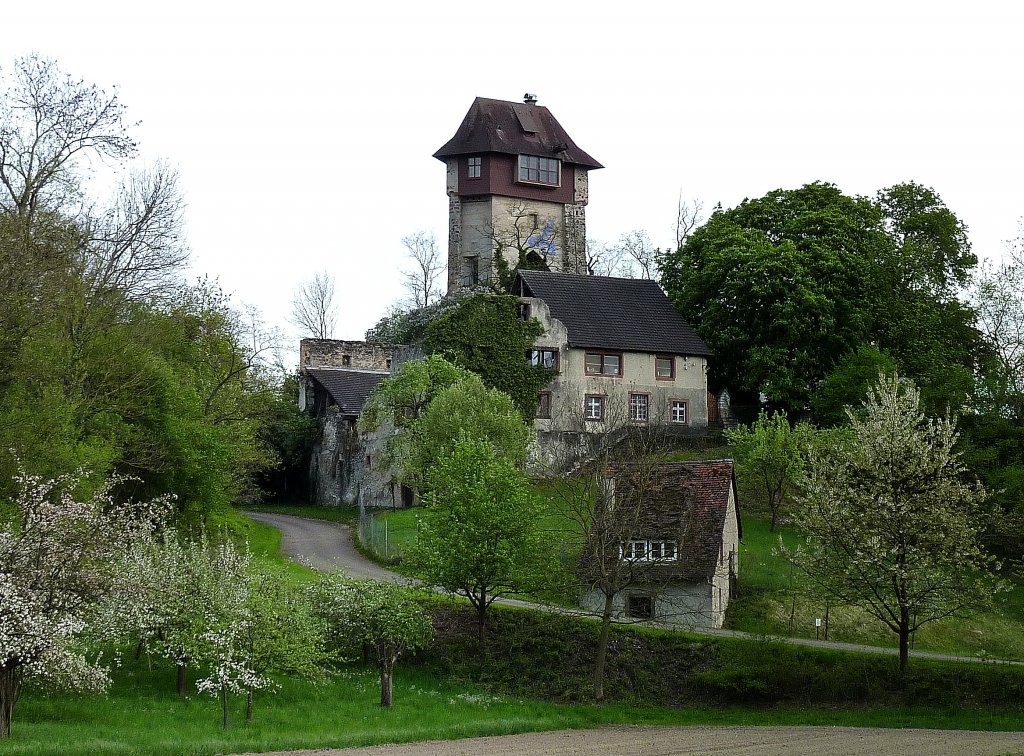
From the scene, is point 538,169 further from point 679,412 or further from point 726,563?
point 726,563

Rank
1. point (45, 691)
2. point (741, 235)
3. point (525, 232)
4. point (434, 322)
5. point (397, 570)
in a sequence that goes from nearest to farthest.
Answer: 1. point (45, 691)
2. point (397, 570)
3. point (434, 322)
4. point (741, 235)
5. point (525, 232)

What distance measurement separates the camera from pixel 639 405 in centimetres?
6488

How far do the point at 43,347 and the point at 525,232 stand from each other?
42.6 meters

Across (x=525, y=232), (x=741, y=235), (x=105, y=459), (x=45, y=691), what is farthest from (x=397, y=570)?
(x=525, y=232)

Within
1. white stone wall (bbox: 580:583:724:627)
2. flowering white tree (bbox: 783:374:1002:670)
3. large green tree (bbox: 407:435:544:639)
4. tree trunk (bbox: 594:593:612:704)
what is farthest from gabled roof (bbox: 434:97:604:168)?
tree trunk (bbox: 594:593:612:704)

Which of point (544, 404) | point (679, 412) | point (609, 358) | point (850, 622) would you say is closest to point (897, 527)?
point (850, 622)

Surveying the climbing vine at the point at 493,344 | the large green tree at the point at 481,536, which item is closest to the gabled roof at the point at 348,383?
the climbing vine at the point at 493,344

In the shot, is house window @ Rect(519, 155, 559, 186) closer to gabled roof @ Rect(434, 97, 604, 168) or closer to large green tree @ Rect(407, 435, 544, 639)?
gabled roof @ Rect(434, 97, 604, 168)

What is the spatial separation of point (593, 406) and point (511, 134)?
70.1 ft

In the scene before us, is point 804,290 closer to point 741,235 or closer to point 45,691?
point 741,235

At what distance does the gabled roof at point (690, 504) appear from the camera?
42.8 metres

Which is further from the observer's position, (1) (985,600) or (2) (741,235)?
(2) (741,235)

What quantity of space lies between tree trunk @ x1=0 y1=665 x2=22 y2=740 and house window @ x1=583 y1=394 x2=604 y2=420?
3665 centimetres

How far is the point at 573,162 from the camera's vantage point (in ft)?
263
